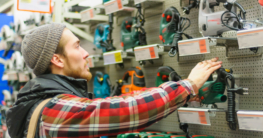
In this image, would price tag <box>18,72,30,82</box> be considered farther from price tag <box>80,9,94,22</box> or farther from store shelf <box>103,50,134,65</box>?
store shelf <box>103,50,134,65</box>

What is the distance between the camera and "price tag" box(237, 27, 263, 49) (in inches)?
54.2

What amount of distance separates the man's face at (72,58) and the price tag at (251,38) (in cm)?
91

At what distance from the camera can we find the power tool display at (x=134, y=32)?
8.22ft

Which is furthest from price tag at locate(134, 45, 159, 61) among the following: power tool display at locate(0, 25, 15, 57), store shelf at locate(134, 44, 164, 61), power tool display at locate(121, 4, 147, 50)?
power tool display at locate(0, 25, 15, 57)

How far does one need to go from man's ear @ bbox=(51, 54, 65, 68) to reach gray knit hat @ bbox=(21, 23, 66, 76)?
0.10ft

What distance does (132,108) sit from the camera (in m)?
1.05

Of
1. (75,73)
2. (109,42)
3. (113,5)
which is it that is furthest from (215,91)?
(109,42)

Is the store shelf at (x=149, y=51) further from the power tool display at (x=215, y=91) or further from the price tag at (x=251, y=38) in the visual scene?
the price tag at (x=251, y=38)

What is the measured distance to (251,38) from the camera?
4.66ft

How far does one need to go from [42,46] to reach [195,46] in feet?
3.20

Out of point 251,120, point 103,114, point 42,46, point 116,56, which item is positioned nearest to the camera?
point 103,114

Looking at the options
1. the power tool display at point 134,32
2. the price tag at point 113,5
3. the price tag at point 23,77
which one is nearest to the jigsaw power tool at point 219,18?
the power tool display at point 134,32

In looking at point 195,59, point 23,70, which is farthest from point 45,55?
point 23,70

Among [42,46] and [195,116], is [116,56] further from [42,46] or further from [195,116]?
[42,46]
